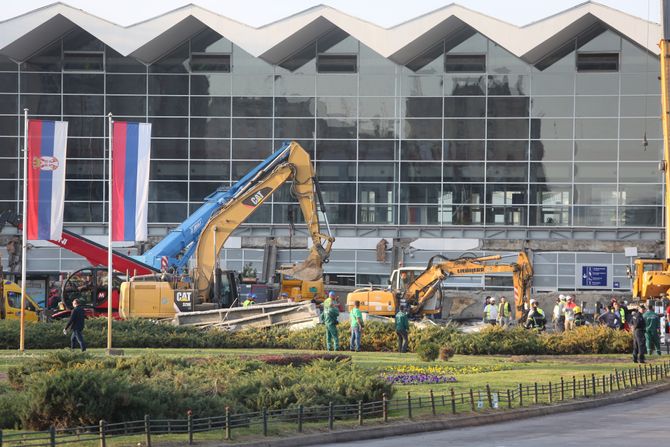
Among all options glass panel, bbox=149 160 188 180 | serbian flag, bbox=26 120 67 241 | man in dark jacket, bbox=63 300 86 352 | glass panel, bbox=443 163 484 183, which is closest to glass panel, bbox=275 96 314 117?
glass panel, bbox=149 160 188 180

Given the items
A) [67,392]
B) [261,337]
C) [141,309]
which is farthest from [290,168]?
[67,392]

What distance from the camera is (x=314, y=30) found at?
212 ft

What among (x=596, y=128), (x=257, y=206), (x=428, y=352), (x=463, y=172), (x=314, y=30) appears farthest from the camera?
(x=314, y=30)

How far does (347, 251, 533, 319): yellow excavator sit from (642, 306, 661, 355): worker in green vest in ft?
37.8

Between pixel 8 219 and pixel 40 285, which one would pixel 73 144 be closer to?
pixel 40 285

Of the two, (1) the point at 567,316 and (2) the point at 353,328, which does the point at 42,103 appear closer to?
(1) the point at 567,316

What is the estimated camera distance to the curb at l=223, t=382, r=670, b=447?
18141 mm

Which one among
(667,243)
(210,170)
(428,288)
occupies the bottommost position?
(428,288)

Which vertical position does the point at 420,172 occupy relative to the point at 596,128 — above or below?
below

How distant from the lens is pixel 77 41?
65.7 metres

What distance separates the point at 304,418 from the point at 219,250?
27138 millimetres

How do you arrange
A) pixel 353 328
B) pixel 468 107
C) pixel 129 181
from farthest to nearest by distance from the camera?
pixel 468 107
pixel 353 328
pixel 129 181

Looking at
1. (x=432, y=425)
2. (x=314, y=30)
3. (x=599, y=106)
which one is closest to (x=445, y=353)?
(x=432, y=425)

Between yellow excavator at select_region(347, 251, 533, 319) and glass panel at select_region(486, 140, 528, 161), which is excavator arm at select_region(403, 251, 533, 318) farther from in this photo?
glass panel at select_region(486, 140, 528, 161)
